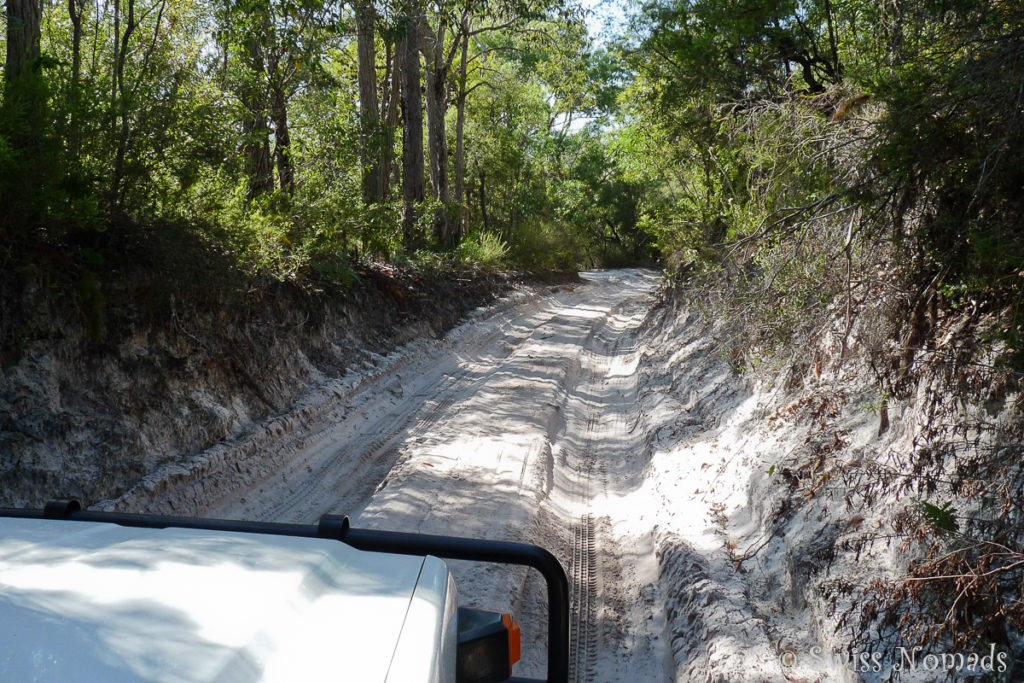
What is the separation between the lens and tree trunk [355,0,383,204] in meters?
12.8

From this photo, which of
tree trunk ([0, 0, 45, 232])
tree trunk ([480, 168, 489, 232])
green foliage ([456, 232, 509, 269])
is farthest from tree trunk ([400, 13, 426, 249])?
tree trunk ([0, 0, 45, 232])

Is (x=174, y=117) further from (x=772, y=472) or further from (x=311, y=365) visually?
(x=772, y=472)

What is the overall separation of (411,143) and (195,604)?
676 inches

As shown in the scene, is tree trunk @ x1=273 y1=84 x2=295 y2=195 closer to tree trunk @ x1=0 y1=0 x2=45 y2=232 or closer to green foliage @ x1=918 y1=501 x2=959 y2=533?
tree trunk @ x1=0 y1=0 x2=45 y2=232

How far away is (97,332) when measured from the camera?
6.22m

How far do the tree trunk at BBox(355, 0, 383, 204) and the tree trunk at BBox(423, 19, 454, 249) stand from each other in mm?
2079

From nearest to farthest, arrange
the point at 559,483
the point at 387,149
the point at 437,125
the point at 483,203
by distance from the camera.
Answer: the point at 559,483 < the point at 387,149 < the point at 437,125 < the point at 483,203

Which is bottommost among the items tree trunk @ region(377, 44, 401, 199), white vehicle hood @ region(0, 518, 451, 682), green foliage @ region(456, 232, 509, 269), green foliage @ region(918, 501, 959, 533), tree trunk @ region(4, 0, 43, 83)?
green foliage @ region(918, 501, 959, 533)

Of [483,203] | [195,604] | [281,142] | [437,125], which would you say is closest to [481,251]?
[437,125]

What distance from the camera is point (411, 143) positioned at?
57.6 ft

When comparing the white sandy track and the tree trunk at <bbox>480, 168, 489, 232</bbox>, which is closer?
the white sandy track

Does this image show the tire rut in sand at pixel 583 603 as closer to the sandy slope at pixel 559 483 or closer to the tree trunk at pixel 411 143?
the sandy slope at pixel 559 483

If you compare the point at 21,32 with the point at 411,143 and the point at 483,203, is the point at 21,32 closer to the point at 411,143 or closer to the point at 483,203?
the point at 411,143

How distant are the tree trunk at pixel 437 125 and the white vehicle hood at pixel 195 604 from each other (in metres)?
16.5
